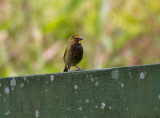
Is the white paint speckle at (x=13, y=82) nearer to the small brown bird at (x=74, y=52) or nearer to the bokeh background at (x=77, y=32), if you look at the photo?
the small brown bird at (x=74, y=52)

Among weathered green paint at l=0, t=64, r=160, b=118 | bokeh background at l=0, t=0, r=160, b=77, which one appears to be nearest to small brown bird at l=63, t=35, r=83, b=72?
bokeh background at l=0, t=0, r=160, b=77

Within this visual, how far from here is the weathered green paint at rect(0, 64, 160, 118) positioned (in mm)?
1351

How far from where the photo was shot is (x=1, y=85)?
146cm

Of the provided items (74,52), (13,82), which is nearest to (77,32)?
(74,52)

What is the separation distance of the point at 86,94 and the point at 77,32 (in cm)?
224

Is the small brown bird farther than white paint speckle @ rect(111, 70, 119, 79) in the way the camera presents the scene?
Yes

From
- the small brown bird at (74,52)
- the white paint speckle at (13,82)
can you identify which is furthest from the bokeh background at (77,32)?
the white paint speckle at (13,82)

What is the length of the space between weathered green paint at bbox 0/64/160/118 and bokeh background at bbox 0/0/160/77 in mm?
1913

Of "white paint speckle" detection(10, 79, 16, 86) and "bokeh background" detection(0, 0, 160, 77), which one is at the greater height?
"bokeh background" detection(0, 0, 160, 77)

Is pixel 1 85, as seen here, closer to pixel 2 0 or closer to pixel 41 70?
pixel 41 70

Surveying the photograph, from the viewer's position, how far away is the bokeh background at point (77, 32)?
3510mm

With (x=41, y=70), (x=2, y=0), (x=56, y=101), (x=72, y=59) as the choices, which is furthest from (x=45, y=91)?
(x=2, y=0)

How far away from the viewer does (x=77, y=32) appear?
3.63 m

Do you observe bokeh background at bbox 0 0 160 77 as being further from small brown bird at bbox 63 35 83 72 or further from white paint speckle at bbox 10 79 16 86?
white paint speckle at bbox 10 79 16 86
